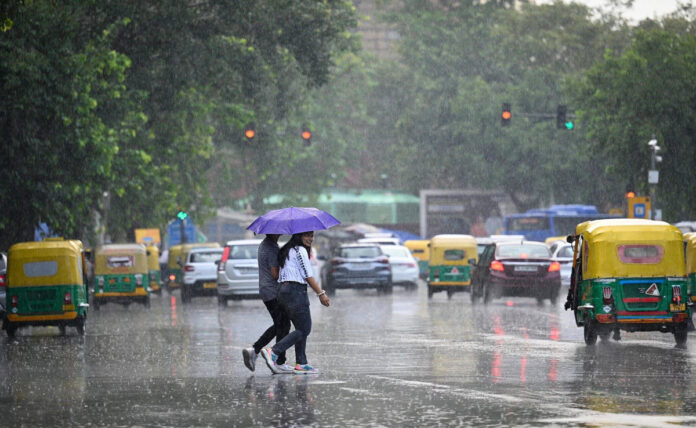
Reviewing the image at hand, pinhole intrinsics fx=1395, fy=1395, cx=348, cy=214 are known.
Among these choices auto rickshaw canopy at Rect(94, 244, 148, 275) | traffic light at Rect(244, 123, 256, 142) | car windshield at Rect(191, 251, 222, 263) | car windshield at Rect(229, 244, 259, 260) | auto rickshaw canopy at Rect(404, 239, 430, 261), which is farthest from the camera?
auto rickshaw canopy at Rect(404, 239, 430, 261)

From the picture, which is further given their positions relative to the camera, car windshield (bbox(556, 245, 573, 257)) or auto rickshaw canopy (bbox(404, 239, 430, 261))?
auto rickshaw canopy (bbox(404, 239, 430, 261))

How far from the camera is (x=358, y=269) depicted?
136 ft

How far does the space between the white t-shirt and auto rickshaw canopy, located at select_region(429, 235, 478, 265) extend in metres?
26.5

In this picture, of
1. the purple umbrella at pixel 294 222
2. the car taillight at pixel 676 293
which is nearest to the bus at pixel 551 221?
the car taillight at pixel 676 293

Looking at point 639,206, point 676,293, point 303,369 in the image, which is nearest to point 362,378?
point 303,369

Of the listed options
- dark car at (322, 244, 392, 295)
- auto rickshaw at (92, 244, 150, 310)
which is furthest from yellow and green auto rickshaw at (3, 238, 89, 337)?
dark car at (322, 244, 392, 295)

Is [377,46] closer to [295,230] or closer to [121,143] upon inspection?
[121,143]

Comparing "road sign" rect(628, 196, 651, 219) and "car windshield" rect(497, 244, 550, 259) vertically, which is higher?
"road sign" rect(628, 196, 651, 219)

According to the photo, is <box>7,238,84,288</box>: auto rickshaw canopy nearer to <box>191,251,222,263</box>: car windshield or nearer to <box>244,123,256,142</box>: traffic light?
<box>191,251,222,263</box>: car windshield

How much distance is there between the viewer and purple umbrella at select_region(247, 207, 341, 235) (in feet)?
49.3

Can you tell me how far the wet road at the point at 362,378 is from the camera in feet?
36.8

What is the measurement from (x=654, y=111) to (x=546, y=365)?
1415 inches

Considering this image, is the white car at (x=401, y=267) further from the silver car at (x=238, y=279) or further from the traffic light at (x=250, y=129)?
the silver car at (x=238, y=279)

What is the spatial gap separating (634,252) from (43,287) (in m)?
10.4
